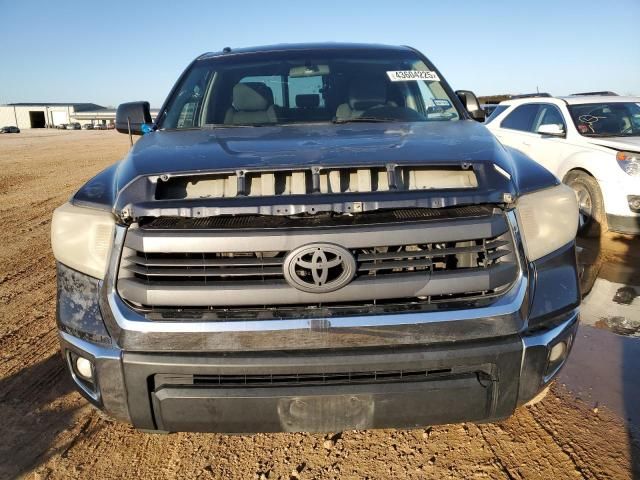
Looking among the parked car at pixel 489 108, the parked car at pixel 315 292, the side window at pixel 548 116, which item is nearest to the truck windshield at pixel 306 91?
the parked car at pixel 315 292

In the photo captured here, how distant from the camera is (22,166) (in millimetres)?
16859

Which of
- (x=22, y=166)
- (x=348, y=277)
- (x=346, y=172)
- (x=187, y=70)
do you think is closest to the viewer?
(x=348, y=277)

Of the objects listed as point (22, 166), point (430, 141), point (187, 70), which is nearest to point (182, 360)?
point (430, 141)

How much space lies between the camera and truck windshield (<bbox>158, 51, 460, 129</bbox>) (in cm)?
325

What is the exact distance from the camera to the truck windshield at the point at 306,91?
3250 millimetres

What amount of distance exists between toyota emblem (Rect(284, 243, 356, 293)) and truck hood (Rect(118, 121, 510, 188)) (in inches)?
14.6

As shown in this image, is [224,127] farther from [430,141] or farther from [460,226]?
[460,226]

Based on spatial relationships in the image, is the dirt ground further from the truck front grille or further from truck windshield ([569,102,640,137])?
truck windshield ([569,102,640,137])

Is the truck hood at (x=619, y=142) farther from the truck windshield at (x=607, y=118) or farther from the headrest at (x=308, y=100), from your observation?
the headrest at (x=308, y=100)

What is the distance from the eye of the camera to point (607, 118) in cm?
756

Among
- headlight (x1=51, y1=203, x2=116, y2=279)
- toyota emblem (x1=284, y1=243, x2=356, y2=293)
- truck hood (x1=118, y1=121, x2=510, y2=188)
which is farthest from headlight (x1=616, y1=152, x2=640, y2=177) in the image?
headlight (x1=51, y1=203, x2=116, y2=279)

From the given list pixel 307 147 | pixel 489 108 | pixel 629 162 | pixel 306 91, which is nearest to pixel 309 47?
pixel 306 91

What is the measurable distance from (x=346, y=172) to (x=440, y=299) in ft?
2.07

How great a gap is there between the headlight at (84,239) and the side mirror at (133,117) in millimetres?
1617
